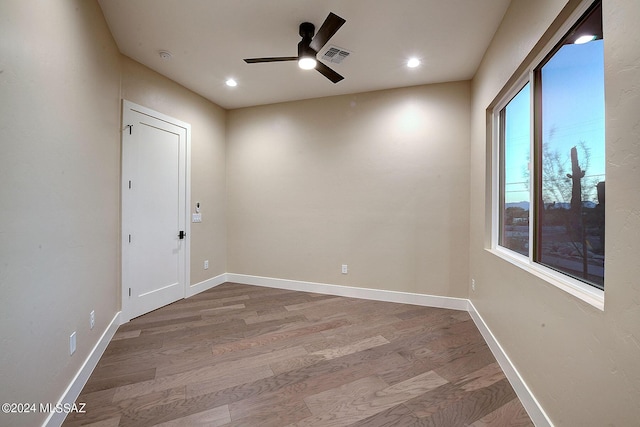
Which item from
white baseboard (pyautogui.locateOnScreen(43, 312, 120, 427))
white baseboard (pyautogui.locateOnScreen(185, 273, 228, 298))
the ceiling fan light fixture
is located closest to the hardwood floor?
white baseboard (pyautogui.locateOnScreen(43, 312, 120, 427))

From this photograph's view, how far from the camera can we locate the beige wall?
1.15m

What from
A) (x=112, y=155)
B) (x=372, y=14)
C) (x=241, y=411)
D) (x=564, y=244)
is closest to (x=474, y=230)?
(x=564, y=244)

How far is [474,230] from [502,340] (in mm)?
1263

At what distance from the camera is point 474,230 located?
298 centimetres

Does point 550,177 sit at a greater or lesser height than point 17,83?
lesser

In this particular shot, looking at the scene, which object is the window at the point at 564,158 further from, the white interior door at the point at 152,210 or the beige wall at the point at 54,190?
the white interior door at the point at 152,210

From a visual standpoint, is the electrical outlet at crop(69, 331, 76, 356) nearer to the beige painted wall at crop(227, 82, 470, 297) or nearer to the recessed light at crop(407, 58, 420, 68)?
the beige painted wall at crop(227, 82, 470, 297)

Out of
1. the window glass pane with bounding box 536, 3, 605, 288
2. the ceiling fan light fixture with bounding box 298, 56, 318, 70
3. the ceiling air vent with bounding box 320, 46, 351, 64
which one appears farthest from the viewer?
the ceiling air vent with bounding box 320, 46, 351, 64

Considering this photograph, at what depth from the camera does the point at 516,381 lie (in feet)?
5.80

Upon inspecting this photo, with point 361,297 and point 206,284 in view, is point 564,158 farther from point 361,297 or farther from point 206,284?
point 206,284

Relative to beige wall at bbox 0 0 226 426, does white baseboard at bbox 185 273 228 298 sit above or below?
below

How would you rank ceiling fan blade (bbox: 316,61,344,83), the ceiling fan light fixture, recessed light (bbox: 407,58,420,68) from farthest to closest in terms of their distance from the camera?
recessed light (bbox: 407,58,420,68) → ceiling fan blade (bbox: 316,61,344,83) → the ceiling fan light fixture

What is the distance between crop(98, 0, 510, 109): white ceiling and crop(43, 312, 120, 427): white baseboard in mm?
2783

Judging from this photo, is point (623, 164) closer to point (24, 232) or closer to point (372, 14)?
point (372, 14)
